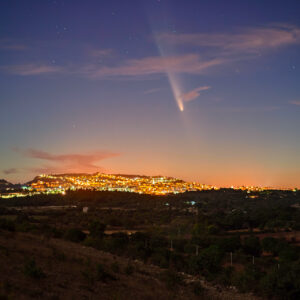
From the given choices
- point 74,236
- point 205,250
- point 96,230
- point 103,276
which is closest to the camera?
point 103,276

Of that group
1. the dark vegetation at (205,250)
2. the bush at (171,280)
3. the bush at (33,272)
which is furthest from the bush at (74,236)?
the bush at (33,272)

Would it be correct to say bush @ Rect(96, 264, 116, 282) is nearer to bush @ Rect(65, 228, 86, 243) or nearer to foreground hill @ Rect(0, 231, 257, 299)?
foreground hill @ Rect(0, 231, 257, 299)

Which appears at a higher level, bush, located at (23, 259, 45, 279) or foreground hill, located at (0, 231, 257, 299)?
bush, located at (23, 259, 45, 279)

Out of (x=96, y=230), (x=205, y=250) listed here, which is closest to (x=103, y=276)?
(x=205, y=250)

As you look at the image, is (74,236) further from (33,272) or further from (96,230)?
Answer: (33,272)

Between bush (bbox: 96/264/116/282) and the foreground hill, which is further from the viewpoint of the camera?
bush (bbox: 96/264/116/282)

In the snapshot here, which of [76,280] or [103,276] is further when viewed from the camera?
[103,276]

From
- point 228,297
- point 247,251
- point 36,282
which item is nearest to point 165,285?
point 228,297

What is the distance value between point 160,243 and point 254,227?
2902cm

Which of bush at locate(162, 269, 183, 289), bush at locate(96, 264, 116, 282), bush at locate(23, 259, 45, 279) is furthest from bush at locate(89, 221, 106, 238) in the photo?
bush at locate(23, 259, 45, 279)

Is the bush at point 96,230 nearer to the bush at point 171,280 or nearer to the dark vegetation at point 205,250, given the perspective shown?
the dark vegetation at point 205,250

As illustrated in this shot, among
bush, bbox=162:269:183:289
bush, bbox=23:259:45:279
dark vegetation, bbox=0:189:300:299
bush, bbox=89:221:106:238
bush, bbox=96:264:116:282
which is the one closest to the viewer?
bush, bbox=23:259:45:279

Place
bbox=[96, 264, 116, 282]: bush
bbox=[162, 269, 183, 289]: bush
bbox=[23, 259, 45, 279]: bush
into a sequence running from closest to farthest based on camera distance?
bbox=[23, 259, 45, 279]: bush < bbox=[96, 264, 116, 282]: bush < bbox=[162, 269, 183, 289]: bush

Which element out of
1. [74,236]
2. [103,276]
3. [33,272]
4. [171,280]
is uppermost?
[33,272]
